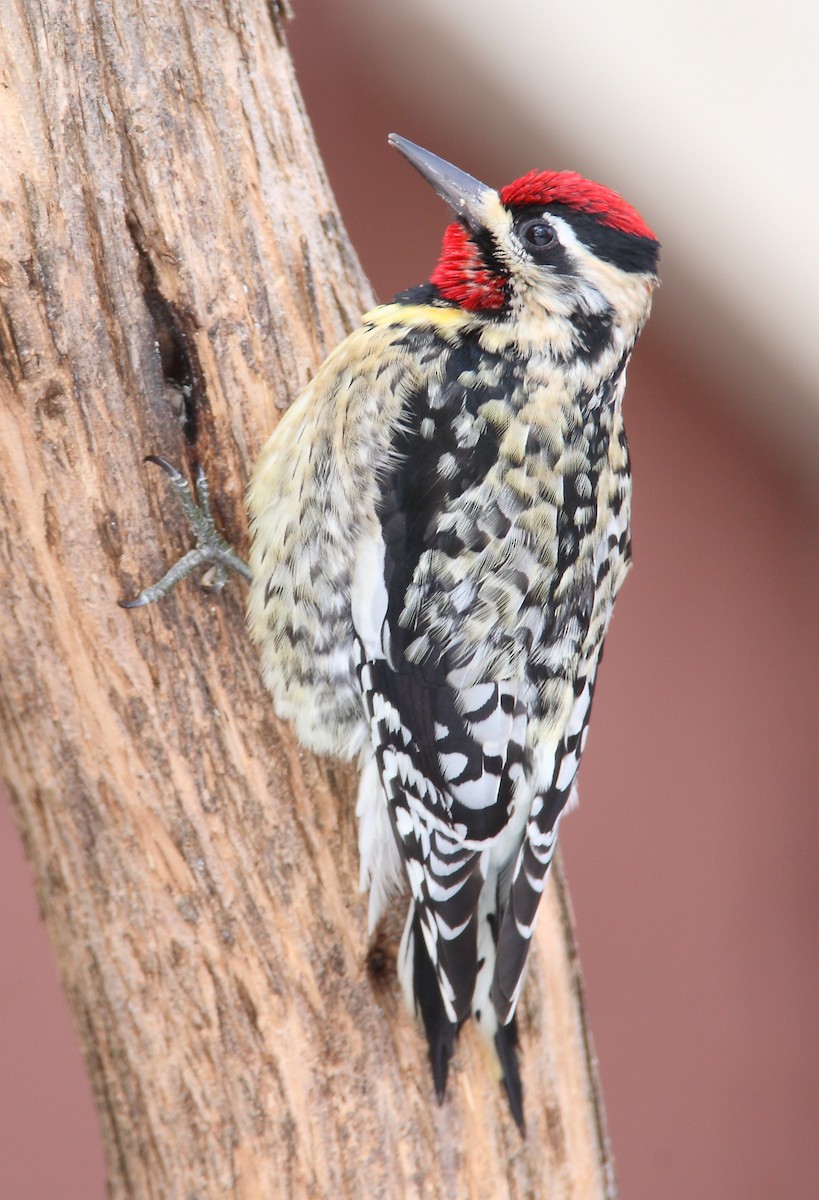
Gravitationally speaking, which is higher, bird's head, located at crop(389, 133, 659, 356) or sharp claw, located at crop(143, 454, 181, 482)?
bird's head, located at crop(389, 133, 659, 356)

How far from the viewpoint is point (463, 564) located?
1.62 metres

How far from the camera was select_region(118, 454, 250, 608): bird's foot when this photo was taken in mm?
1592

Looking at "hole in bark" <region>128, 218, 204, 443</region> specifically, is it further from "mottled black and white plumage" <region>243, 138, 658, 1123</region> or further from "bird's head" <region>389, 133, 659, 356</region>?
"bird's head" <region>389, 133, 659, 356</region>

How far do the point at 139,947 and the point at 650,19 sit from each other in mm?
2759

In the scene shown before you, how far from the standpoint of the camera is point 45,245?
1.51 m

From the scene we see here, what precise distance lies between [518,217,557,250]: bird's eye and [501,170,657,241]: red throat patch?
0.03 metres

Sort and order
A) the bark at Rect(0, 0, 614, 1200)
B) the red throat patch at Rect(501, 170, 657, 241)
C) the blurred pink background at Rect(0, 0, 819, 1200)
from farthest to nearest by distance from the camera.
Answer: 1. the blurred pink background at Rect(0, 0, 819, 1200)
2. the red throat patch at Rect(501, 170, 657, 241)
3. the bark at Rect(0, 0, 614, 1200)

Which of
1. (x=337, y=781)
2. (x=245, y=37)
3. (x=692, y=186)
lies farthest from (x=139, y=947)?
(x=692, y=186)

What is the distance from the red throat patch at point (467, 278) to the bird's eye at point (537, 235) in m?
0.08

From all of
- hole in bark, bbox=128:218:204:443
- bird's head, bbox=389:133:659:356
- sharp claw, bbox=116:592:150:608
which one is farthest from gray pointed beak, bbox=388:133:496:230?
sharp claw, bbox=116:592:150:608

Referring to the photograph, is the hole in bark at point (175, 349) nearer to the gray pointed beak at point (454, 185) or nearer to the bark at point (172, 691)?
the bark at point (172, 691)

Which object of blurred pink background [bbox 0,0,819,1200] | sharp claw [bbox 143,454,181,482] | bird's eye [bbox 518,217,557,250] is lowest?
blurred pink background [bbox 0,0,819,1200]

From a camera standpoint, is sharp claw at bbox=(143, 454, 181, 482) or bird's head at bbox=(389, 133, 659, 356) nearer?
sharp claw at bbox=(143, 454, 181, 482)

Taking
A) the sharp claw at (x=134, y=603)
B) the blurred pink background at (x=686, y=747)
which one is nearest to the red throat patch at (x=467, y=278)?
the sharp claw at (x=134, y=603)
